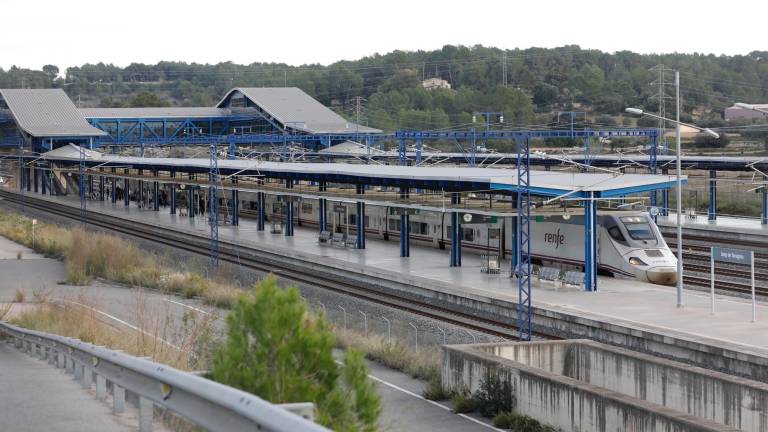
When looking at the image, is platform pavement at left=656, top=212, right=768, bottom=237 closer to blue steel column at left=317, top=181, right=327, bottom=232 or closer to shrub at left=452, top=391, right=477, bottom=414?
blue steel column at left=317, top=181, right=327, bottom=232

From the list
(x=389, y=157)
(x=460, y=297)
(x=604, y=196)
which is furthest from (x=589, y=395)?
(x=389, y=157)

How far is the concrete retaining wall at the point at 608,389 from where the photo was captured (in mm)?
14203

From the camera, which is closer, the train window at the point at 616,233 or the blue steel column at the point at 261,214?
the train window at the point at 616,233

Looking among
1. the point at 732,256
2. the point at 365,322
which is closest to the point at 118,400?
the point at 365,322

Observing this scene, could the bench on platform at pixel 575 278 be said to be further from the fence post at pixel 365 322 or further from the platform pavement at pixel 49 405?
the platform pavement at pixel 49 405

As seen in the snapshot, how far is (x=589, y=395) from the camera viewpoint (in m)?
14.9

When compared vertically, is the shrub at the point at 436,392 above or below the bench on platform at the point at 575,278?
below

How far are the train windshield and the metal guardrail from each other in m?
22.7

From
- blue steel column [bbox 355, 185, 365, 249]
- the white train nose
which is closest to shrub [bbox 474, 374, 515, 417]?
the white train nose

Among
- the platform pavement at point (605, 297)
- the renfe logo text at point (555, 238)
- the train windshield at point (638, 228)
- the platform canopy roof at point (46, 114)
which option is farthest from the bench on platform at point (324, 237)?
the platform canopy roof at point (46, 114)

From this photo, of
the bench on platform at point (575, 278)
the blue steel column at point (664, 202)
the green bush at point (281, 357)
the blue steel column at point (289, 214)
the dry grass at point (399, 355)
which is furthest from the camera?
the blue steel column at point (664, 202)

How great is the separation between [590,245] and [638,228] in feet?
9.01

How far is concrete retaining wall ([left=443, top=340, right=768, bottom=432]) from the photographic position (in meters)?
14.2

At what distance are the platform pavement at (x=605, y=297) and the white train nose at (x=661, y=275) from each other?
0.49 metres
